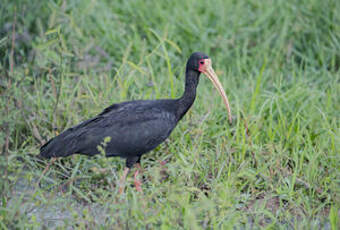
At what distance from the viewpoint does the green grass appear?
3764 mm

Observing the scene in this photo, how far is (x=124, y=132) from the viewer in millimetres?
4480

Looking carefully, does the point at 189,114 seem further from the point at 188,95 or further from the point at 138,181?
the point at 138,181

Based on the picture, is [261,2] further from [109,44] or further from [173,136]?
[173,136]

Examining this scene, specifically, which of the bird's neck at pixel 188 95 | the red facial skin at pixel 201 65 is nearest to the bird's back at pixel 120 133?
the bird's neck at pixel 188 95

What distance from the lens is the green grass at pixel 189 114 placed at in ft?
12.3

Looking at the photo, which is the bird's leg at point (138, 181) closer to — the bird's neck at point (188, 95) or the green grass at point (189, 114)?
the green grass at point (189, 114)

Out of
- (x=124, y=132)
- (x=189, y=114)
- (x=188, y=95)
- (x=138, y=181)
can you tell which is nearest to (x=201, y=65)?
(x=188, y=95)

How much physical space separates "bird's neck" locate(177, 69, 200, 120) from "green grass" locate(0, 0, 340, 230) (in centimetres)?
28

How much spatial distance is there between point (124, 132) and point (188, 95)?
72 cm

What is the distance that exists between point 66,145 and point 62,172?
21.0 inches

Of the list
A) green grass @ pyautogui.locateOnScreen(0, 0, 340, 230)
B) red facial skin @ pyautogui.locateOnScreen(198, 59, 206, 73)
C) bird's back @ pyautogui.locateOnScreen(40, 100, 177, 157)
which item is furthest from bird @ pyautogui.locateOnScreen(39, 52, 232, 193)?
red facial skin @ pyautogui.locateOnScreen(198, 59, 206, 73)

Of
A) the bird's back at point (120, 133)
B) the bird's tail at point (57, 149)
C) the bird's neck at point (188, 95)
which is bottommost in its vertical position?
the bird's tail at point (57, 149)

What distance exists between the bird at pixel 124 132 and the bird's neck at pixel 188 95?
12mm

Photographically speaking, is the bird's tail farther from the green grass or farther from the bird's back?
the green grass
